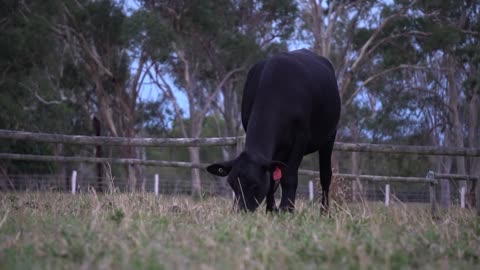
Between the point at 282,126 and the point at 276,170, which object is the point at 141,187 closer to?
the point at 282,126

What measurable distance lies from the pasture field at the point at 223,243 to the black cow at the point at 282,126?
2.85 ft

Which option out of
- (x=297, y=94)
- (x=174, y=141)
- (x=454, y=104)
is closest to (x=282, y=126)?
(x=297, y=94)

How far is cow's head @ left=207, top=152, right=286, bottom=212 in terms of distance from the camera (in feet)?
20.1

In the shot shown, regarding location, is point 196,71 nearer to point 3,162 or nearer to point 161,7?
point 161,7

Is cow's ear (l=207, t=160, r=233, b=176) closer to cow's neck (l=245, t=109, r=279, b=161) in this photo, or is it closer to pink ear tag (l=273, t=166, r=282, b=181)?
cow's neck (l=245, t=109, r=279, b=161)

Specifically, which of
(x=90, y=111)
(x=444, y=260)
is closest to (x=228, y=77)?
(x=90, y=111)

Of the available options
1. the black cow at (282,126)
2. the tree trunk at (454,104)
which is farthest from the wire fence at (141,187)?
the tree trunk at (454,104)

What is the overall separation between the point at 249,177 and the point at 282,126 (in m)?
0.86

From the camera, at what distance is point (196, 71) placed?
106ft

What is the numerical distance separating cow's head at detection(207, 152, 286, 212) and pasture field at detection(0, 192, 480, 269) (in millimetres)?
708

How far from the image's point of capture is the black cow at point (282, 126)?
625 centimetres

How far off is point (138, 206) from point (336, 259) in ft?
10.1

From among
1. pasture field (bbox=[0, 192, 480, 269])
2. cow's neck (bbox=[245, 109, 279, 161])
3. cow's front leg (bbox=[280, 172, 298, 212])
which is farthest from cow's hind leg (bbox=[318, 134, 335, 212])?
pasture field (bbox=[0, 192, 480, 269])

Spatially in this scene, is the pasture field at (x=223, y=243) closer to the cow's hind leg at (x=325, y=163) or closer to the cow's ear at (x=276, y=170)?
the cow's ear at (x=276, y=170)
